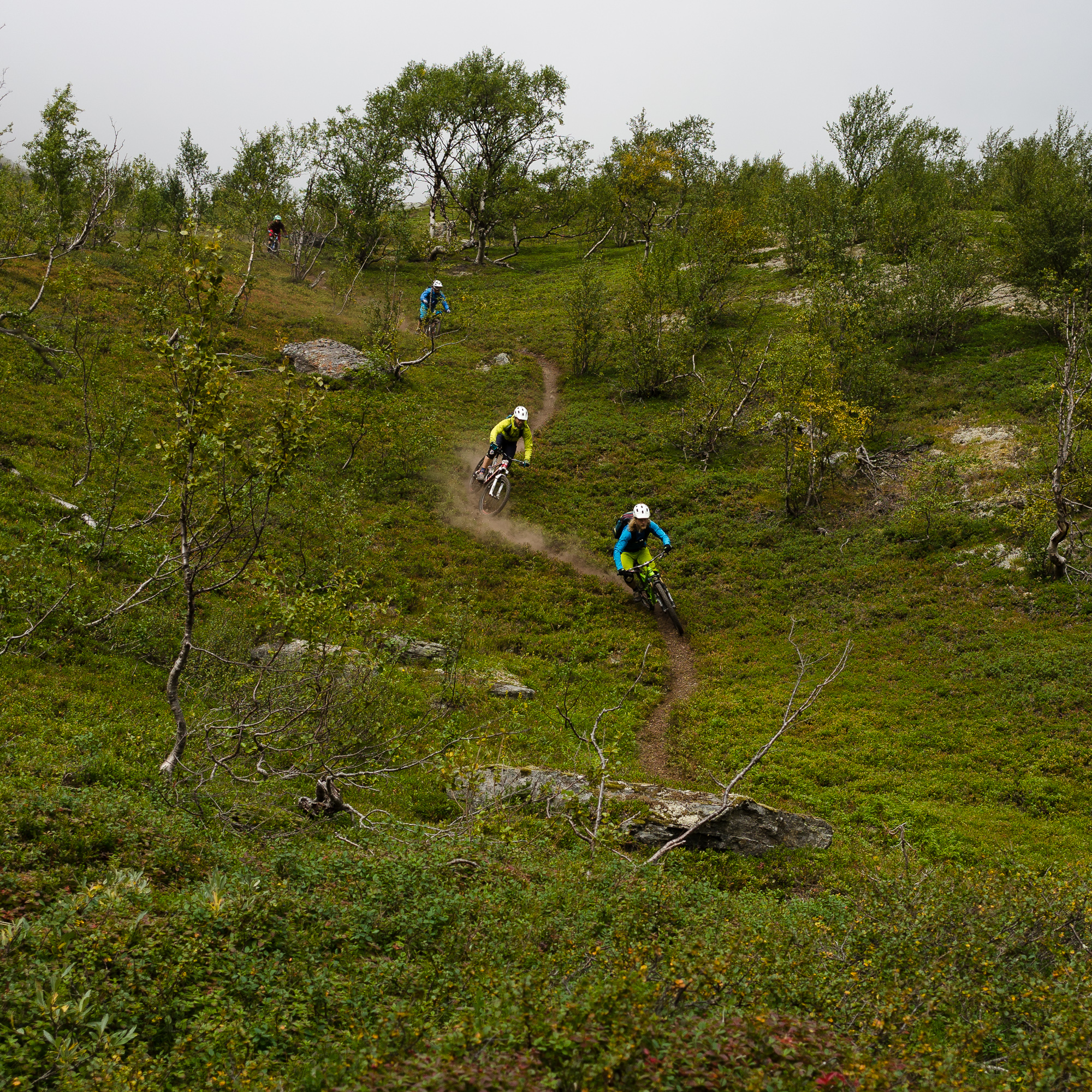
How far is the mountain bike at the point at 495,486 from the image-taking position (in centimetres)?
2197

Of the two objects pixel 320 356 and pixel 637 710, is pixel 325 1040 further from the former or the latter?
pixel 320 356

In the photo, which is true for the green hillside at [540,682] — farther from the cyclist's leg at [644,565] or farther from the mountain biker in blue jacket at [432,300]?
the mountain biker in blue jacket at [432,300]

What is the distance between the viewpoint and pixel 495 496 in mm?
22266

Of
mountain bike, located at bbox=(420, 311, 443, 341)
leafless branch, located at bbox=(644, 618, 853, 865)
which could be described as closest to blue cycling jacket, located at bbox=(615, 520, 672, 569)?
leafless branch, located at bbox=(644, 618, 853, 865)

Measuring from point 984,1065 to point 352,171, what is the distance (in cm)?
4787

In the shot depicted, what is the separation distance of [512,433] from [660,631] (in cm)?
834

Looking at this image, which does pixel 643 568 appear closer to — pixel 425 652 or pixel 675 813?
pixel 425 652

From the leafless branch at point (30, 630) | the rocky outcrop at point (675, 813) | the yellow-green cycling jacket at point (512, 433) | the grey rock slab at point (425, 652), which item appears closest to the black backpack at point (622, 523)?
the yellow-green cycling jacket at point (512, 433)

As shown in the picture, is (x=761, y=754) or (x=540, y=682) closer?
(x=761, y=754)

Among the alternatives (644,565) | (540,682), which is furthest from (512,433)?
(540,682)

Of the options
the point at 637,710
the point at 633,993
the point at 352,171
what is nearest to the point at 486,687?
the point at 637,710

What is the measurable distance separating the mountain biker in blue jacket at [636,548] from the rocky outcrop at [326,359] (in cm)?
1511

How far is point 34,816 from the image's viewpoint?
671cm

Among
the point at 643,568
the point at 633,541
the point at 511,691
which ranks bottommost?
the point at 511,691
